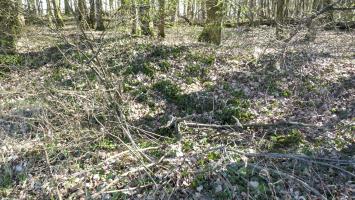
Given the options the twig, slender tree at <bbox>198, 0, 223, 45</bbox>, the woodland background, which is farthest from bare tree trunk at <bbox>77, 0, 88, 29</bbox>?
slender tree at <bbox>198, 0, 223, 45</bbox>

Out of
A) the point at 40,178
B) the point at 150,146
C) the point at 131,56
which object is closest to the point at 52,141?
the point at 40,178

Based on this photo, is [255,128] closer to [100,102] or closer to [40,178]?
[100,102]

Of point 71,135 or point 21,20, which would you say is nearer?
point 71,135

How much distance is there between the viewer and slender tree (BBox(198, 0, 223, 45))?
33.4 ft

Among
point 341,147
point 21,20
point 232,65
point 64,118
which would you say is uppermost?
point 21,20

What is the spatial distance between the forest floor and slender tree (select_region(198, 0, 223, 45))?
129 cm

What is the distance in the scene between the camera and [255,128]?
6039 mm

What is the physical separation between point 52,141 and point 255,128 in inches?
139

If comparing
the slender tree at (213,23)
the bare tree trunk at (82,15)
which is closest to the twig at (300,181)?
the bare tree trunk at (82,15)

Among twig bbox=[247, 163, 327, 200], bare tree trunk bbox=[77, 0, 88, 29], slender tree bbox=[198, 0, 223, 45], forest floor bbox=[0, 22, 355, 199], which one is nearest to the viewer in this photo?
twig bbox=[247, 163, 327, 200]

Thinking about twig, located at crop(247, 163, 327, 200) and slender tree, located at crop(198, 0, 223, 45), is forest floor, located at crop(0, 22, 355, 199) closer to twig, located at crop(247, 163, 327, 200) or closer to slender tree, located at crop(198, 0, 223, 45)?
twig, located at crop(247, 163, 327, 200)

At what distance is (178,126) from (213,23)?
18.2 feet

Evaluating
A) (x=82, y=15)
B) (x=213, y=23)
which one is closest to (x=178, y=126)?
(x=82, y=15)

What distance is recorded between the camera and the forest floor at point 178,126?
14.9ft
